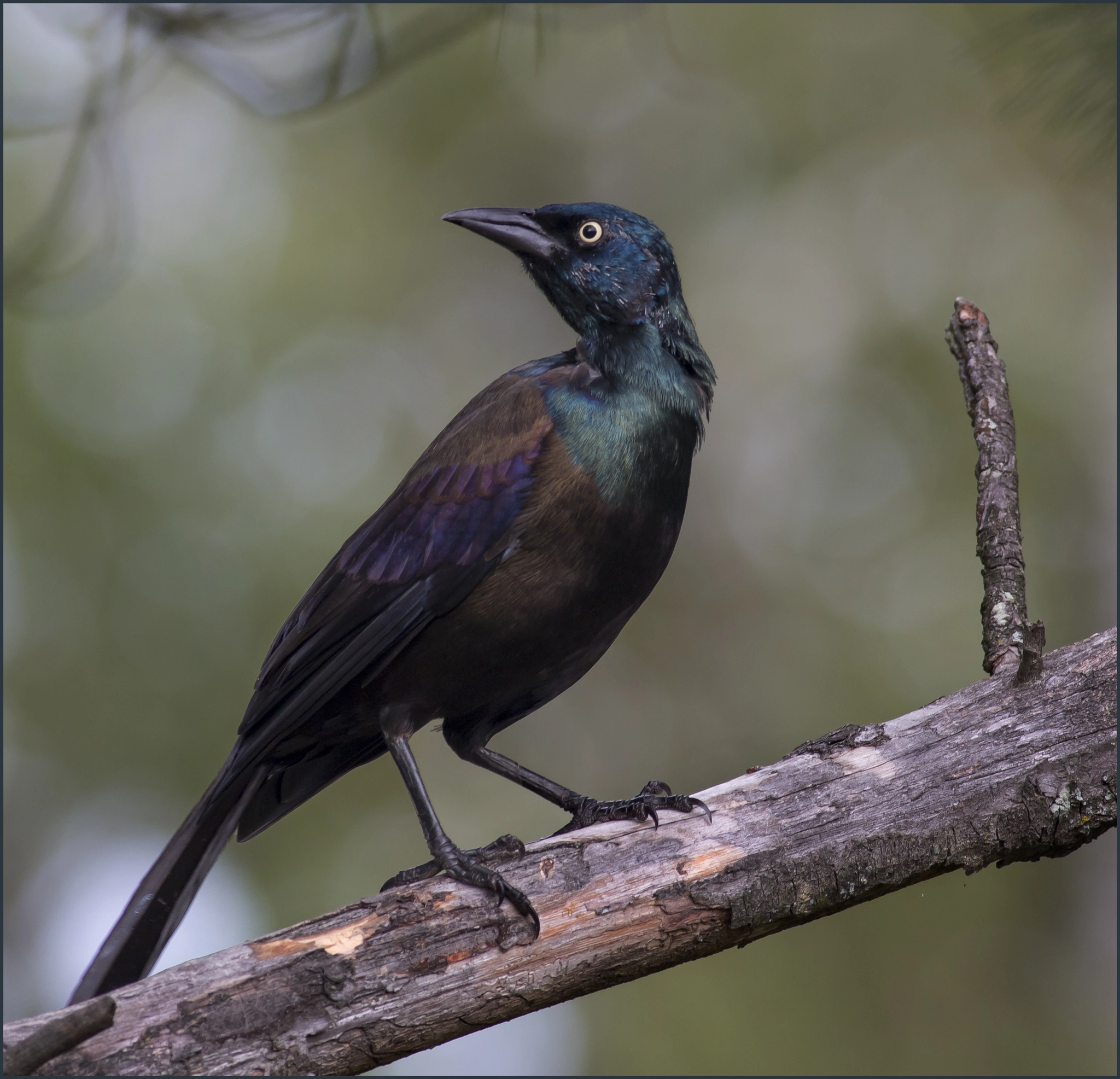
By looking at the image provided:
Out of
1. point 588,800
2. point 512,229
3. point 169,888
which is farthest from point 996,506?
point 169,888

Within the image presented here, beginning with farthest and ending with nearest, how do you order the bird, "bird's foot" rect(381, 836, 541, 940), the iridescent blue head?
the iridescent blue head
the bird
"bird's foot" rect(381, 836, 541, 940)

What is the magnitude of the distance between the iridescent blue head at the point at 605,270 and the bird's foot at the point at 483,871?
56.9 inches

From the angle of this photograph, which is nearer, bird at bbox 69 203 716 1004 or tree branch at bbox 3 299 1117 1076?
tree branch at bbox 3 299 1117 1076

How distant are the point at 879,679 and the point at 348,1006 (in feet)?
22.1

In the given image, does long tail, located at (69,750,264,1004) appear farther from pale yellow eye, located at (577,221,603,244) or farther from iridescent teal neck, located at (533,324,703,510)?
pale yellow eye, located at (577,221,603,244)

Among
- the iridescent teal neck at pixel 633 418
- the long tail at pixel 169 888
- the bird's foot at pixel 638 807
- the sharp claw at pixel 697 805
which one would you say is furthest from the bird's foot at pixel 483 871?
the iridescent teal neck at pixel 633 418

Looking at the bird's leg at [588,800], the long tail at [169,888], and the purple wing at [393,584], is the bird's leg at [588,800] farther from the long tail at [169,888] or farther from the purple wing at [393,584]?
the long tail at [169,888]

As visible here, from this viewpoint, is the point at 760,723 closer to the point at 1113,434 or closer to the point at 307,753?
the point at 1113,434

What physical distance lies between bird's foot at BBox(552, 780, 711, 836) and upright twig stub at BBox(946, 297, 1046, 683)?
3.14 feet

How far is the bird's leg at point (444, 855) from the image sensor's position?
2527 mm

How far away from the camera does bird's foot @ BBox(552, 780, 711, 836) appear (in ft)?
9.07

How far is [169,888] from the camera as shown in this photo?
2955 millimetres

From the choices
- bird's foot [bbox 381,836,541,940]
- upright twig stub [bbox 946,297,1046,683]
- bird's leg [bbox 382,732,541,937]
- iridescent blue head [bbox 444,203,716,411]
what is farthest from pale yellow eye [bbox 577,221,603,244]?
bird's foot [bbox 381,836,541,940]

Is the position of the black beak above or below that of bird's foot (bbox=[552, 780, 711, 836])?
above
